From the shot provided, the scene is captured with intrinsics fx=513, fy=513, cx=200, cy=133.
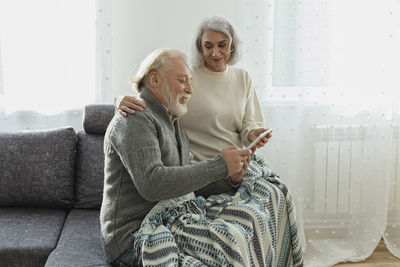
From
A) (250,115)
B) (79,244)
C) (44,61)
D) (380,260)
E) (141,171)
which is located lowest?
(380,260)

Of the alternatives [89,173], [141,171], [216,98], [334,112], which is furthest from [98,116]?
[334,112]

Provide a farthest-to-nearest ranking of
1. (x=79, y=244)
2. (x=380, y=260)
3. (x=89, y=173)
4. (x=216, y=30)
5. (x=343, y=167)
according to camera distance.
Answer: (x=343, y=167) → (x=380, y=260) → (x=89, y=173) → (x=216, y=30) → (x=79, y=244)

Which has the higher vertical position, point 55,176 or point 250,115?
point 250,115

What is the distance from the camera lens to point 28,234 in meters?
2.19

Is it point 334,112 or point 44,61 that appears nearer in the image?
point 44,61

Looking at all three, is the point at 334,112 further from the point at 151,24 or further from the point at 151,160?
the point at 151,160

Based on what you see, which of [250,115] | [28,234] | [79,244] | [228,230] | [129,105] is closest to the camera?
[228,230]

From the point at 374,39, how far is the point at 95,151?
5.85ft

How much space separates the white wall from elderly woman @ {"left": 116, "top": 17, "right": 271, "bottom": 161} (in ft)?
1.98

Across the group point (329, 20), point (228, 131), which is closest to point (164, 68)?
point (228, 131)

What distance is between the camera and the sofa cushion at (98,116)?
260 cm

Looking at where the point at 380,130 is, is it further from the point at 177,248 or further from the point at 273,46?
the point at 177,248

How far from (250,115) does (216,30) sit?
435mm

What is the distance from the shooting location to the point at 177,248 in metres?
1.66
